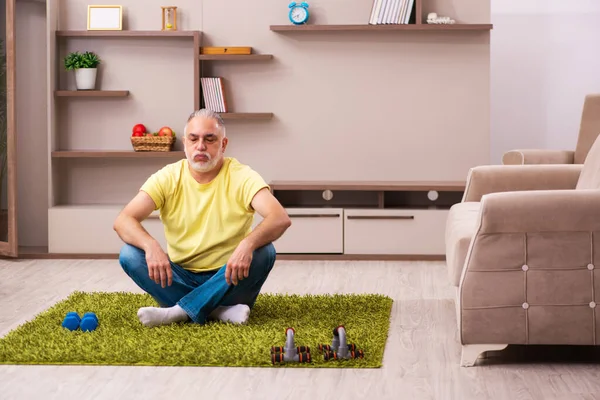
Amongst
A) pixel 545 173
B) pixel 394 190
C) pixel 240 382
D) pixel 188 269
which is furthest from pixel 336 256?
pixel 240 382

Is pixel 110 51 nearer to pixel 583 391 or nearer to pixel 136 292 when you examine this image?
pixel 136 292

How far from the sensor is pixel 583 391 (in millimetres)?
2869

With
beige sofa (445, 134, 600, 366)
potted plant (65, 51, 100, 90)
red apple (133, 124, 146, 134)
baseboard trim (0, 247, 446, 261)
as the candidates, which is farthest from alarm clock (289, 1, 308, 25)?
beige sofa (445, 134, 600, 366)

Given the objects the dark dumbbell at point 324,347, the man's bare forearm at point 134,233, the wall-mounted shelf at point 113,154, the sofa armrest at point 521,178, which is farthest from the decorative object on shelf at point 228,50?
the dark dumbbell at point 324,347

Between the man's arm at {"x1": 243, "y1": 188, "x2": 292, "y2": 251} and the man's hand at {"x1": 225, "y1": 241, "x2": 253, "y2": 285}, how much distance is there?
0.10 ft

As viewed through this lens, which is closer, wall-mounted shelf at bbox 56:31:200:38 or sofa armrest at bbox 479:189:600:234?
sofa armrest at bbox 479:189:600:234

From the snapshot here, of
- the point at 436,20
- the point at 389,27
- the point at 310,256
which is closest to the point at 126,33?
the point at 389,27

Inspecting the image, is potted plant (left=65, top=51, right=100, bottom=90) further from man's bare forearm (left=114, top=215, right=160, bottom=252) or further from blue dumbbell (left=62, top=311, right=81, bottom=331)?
blue dumbbell (left=62, top=311, right=81, bottom=331)

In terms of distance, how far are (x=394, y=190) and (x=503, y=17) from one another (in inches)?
62.8

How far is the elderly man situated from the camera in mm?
3623

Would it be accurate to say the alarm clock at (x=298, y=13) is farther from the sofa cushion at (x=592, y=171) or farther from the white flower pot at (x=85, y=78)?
the sofa cushion at (x=592, y=171)

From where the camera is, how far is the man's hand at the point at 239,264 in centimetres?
353

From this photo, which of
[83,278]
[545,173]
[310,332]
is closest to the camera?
[310,332]

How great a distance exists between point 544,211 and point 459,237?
42 cm
